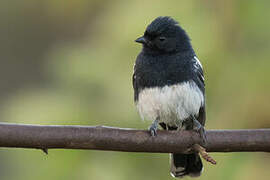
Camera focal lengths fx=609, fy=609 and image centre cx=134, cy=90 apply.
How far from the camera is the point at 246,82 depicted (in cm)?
379

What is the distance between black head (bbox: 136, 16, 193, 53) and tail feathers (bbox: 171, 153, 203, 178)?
34.8 inches

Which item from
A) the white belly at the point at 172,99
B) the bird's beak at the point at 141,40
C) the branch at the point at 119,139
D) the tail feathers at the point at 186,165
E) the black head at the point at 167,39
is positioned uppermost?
the bird's beak at the point at 141,40

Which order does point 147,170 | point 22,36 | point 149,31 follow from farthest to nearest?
point 22,36 → point 149,31 → point 147,170

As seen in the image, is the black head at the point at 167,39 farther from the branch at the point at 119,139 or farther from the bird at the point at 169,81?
the branch at the point at 119,139

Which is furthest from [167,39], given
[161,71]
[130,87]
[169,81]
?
[130,87]

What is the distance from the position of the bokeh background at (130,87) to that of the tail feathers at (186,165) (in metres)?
0.22

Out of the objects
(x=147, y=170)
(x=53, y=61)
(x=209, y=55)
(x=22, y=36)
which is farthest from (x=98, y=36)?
(x=22, y=36)

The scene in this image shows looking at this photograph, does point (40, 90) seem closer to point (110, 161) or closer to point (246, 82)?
point (110, 161)

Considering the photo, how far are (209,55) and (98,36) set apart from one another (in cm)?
78

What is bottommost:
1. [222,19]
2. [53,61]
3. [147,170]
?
[147,170]

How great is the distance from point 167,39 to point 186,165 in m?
1.04

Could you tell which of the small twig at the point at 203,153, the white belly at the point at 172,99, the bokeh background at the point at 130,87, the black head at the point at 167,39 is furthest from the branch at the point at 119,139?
the black head at the point at 167,39

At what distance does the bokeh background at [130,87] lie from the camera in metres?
3.64

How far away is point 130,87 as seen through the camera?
4.08 meters
